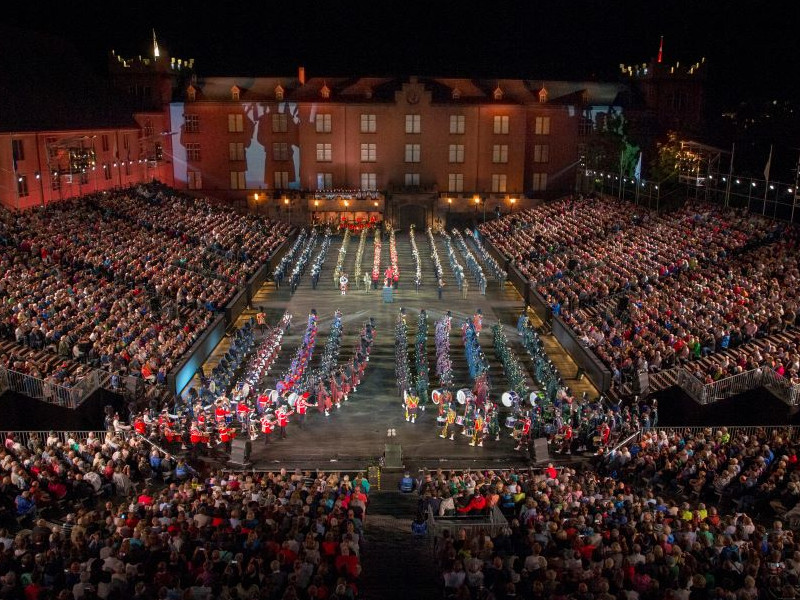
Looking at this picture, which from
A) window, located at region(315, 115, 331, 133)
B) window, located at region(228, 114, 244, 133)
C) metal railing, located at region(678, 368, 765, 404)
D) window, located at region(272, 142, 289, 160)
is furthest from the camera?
window, located at region(272, 142, 289, 160)

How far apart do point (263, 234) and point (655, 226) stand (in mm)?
26842

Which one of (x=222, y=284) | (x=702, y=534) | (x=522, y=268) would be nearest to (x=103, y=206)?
(x=222, y=284)

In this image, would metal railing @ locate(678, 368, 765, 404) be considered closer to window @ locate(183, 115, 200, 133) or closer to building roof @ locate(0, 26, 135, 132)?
building roof @ locate(0, 26, 135, 132)

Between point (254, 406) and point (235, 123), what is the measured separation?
149 ft

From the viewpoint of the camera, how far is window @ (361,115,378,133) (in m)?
64.2

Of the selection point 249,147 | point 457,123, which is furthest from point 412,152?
point 249,147

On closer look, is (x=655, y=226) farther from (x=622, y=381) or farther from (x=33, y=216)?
(x=33, y=216)

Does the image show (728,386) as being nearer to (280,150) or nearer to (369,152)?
(369,152)

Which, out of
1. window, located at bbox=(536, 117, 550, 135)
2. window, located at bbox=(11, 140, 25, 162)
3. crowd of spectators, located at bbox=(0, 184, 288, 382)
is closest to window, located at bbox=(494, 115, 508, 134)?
window, located at bbox=(536, 117, 550, 135)

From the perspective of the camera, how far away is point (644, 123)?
66.8m

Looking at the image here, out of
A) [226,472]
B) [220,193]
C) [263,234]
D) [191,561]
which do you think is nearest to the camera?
[191,561]

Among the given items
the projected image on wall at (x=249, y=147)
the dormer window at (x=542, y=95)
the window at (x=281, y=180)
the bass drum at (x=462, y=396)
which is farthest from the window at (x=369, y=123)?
the bass drum at (x=462, y=396)

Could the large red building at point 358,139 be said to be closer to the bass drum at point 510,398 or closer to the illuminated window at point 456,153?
the illuminated window at point 456,153

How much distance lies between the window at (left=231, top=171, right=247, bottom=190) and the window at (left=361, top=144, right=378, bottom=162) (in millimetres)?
10927
